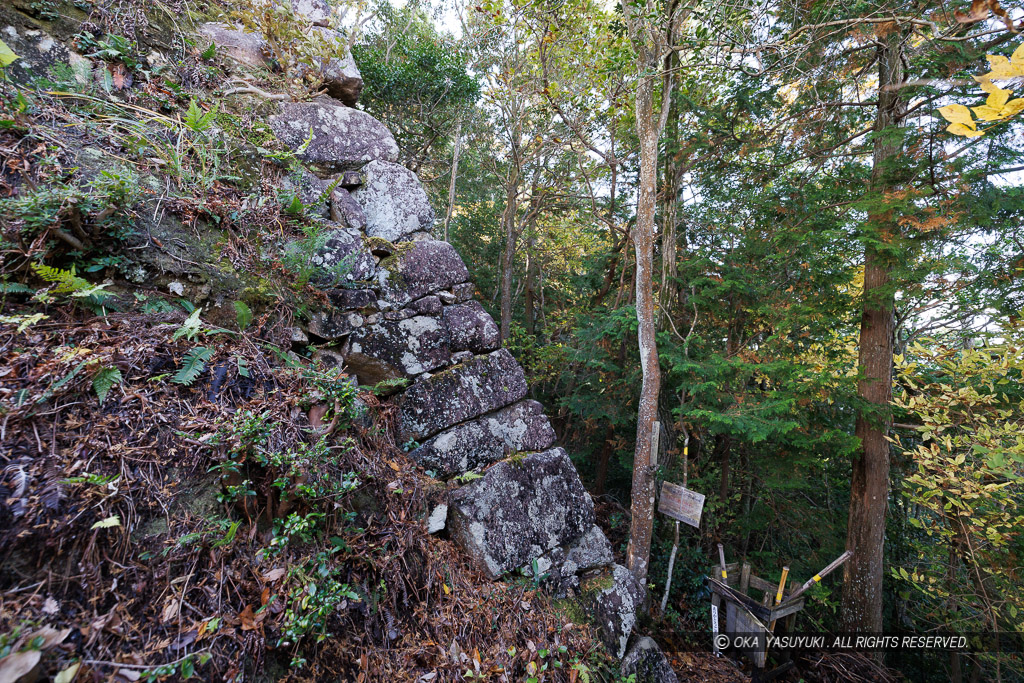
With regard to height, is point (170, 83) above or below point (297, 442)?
above

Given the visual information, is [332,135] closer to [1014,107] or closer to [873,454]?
[1014,107]

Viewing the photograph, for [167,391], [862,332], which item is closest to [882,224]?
[862,332]

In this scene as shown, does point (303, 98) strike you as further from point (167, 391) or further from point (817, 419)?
point (817, 419)

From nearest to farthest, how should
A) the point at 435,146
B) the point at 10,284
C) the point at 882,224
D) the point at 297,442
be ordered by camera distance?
1. the point at 10,284
2. the point at 297,442
3. the point at 882,224
4. the point at 435,146

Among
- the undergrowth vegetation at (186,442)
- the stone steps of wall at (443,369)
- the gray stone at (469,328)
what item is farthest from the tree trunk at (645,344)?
the gray stone at (469,328)

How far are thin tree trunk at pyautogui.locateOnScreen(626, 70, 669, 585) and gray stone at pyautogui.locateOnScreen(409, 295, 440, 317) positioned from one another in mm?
2767

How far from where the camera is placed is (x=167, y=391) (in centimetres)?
240

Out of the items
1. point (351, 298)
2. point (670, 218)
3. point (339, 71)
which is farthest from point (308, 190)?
point (670, 218)

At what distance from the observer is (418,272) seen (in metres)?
4.16

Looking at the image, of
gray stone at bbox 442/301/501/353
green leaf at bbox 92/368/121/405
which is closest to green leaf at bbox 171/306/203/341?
green leaf at bbox 92/368/121/405

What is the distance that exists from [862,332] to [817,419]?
151 centimetres

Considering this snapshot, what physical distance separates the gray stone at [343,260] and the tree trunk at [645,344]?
3.42m

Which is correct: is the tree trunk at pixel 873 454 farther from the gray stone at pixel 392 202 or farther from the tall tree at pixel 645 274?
the gray stone at pixel 392 202

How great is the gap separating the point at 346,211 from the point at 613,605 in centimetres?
464
